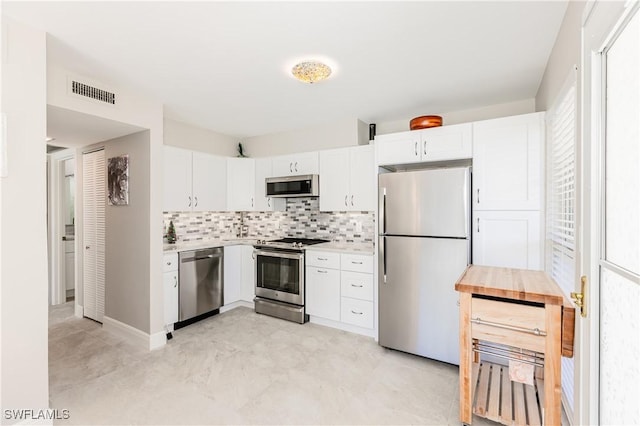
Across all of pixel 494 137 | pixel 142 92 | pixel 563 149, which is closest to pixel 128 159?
pixel 142 92

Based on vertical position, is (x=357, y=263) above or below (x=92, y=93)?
below

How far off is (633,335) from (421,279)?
1.97 metres

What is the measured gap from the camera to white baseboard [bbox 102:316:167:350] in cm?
302

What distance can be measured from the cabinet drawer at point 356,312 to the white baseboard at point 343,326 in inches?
2.4

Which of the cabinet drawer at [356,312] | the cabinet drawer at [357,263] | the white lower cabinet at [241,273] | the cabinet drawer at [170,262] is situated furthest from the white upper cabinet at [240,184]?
the cabinet drawer at [356,312]

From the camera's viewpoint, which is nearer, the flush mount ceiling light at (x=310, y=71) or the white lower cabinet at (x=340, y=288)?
the flush mount ceiling light at (x=310, y=71)

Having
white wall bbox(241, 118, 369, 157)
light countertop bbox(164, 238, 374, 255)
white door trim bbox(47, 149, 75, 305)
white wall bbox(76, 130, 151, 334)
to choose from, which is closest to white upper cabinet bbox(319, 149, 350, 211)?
white wall bbox(241, 118, 369, 157)

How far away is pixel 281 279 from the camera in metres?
3.87

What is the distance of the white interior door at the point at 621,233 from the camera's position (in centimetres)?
81

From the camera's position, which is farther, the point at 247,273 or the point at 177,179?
the point at 247,273

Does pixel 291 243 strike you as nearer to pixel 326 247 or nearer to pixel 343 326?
pixel 326 247

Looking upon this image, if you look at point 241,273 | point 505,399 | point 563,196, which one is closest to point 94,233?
point 241,273

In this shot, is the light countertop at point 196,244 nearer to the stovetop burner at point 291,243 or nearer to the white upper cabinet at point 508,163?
the stovetop burner at point 291,243

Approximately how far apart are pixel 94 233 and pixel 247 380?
110 inches
